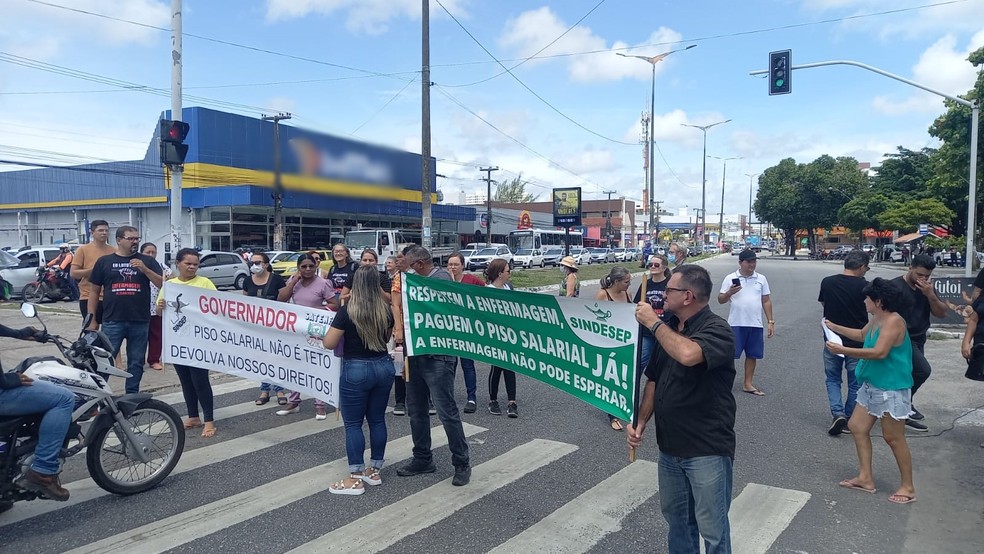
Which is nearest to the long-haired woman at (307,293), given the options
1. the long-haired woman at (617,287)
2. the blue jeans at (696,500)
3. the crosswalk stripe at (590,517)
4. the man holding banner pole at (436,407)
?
the man holding banner pole at (436,407)

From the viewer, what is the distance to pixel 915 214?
50.9 meters

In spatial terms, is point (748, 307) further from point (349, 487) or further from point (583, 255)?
point (583, 255)

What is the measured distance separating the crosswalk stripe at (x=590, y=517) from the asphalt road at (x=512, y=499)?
0.05 ft

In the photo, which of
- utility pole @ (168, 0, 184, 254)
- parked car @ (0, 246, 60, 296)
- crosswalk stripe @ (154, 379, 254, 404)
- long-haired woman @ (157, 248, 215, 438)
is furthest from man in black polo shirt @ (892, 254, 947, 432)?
parked car @ (0, 246, 60, 296)

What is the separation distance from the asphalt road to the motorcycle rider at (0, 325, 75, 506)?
1.06 ft

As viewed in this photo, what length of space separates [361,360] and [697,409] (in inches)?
99.1

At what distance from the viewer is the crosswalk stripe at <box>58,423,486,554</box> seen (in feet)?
12.9

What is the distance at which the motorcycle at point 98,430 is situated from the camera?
13.4 feet

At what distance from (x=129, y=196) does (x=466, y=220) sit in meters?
26.2

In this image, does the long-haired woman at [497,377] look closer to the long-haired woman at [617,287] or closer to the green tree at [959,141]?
the long-haired woman at [617,287]

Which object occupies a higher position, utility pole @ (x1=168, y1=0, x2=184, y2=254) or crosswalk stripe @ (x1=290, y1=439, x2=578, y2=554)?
utility pole @ (x1=168, y1=0, x2=184, y2=254)

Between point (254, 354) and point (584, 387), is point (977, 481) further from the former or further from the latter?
point (254, 354)

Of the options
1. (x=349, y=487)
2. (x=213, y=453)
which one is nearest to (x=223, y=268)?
(x=213, y=453)

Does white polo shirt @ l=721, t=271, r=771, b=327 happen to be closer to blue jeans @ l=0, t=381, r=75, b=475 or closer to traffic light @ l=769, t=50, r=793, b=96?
blue jeans @ l=0, t=381, r=75, b=475
